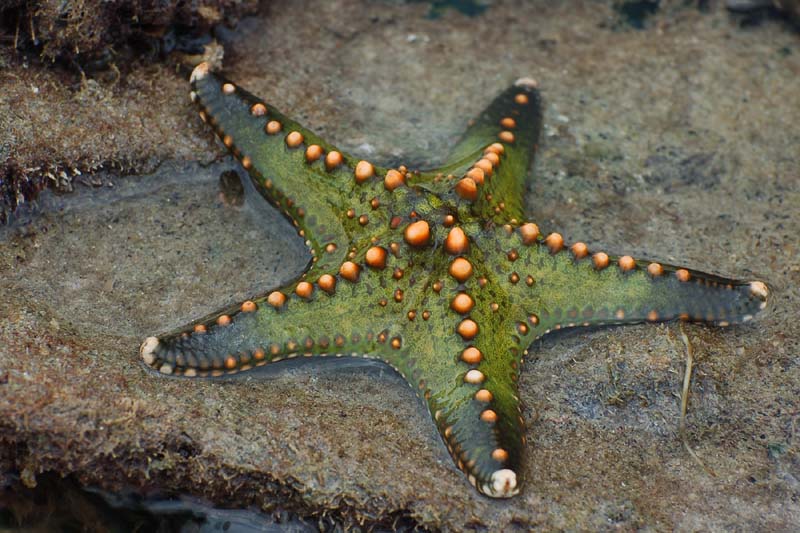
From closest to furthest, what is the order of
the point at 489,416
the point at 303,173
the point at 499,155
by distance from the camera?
the point at 489,416
the point at 303,173
the point at 499,155

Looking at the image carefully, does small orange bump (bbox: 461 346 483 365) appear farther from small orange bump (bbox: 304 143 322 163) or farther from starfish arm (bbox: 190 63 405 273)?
small orange bump (bbox: 304 143 322 163)

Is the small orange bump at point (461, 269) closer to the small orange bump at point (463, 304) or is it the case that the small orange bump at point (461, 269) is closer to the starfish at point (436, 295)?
the starfish at point (436, 295)

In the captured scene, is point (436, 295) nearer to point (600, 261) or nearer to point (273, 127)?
point (600, 261)

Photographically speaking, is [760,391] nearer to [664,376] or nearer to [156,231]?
[664,376]

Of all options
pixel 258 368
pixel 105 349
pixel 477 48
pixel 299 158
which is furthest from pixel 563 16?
pixel 105 349

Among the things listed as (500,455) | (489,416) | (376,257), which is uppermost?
(376,257)

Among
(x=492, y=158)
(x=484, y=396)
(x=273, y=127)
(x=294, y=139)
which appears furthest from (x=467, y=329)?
(x=273, y=127)

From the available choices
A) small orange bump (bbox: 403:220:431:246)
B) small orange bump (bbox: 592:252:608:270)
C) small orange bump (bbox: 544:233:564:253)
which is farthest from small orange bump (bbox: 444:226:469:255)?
small orange bump (bbox: 592:252:608:270)
